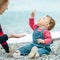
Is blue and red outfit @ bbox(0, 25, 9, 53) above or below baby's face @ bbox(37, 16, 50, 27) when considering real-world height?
below

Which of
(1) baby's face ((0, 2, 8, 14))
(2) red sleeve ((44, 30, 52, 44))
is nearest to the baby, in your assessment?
(2) red sleeve ((44, 30, 52, 44))

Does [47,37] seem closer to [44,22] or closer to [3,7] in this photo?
[44,22]

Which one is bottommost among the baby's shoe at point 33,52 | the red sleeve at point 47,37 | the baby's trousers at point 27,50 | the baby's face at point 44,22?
the baby's trousers at point 27,50

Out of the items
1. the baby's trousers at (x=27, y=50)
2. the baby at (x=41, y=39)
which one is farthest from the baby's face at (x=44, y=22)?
the baby's trousers at (x=27, y=50)

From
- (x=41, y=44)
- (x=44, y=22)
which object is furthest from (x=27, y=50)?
(x=44, y=22)

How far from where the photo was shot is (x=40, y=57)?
1.78 meters

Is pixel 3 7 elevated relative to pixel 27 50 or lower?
elevated

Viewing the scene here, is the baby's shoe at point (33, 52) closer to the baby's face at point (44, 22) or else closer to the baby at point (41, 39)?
the baby at point (41, 39)

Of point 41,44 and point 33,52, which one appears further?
point 41,44

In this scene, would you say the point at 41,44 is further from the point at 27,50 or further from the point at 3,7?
the point at 3,7

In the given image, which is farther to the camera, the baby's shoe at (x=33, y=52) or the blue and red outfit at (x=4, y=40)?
the blue and red outfit at (x=4, y=40)

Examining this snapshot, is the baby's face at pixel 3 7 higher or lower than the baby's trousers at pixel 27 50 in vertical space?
higher

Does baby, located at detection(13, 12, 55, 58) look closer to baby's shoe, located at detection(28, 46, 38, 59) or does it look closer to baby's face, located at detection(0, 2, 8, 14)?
baby's shoe, located at detection(28, 46, 38, 59)

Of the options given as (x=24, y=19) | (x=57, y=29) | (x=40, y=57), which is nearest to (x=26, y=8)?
(x=24, y=19)
